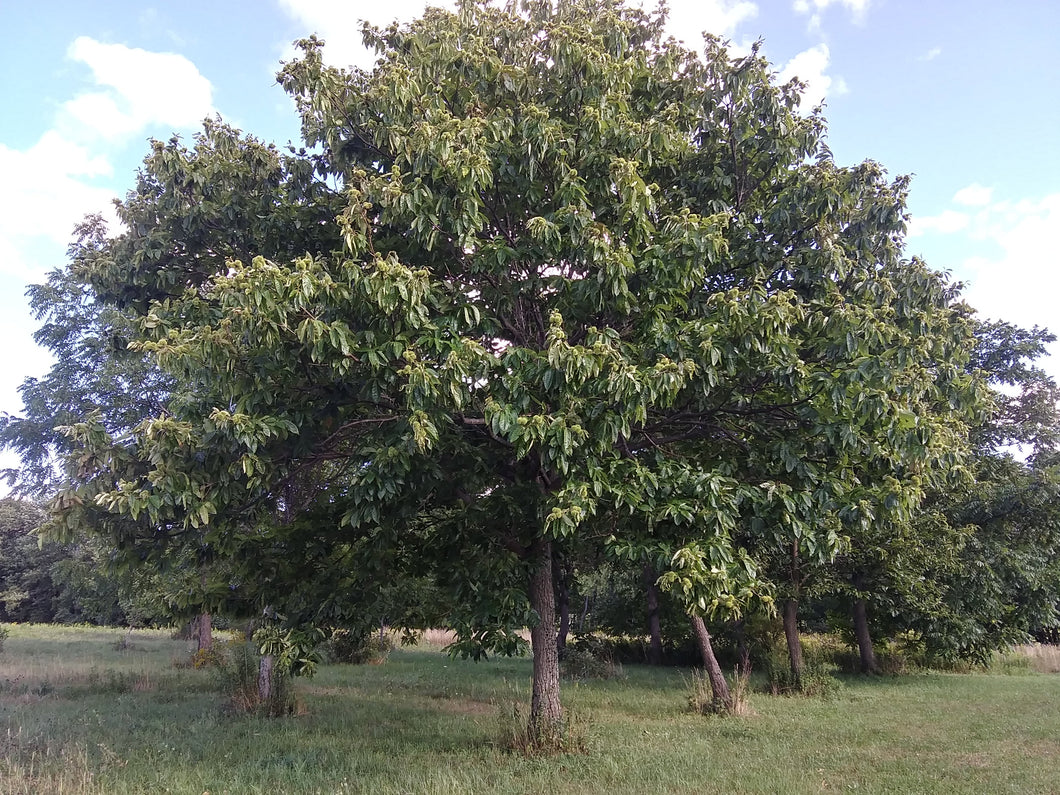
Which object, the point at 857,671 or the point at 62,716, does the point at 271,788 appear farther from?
the point at 857,671

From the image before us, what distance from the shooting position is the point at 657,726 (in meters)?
11.3

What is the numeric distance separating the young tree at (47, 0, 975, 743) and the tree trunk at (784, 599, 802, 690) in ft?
32.7

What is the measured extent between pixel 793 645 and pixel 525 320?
13042 mm

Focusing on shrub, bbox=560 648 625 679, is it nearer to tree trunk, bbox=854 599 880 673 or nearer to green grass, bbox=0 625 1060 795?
green grass, bbox=0 625 1060 795

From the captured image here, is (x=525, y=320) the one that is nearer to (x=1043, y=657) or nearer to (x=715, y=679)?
(x=715, y=679)

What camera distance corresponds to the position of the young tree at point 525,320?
588cm

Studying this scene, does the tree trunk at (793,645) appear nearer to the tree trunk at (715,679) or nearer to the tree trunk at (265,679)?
the tree trunk at (715,679)

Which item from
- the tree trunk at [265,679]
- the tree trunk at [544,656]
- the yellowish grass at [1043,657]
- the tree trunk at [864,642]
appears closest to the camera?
the tree trunk at [544,656]

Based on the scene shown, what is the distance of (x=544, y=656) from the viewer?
28.5 ft

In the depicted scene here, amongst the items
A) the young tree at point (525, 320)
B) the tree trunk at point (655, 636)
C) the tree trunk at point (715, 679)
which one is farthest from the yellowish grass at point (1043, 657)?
the young tree at point (525, 320)

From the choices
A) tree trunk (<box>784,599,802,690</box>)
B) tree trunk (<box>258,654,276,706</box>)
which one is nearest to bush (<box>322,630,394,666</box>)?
tree trunk (<box>258,654,276,706</box>)

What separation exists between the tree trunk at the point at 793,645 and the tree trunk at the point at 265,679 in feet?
37.8

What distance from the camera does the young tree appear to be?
588 cm

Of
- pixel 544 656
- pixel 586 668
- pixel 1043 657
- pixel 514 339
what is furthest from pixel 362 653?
pixel 1043 657
